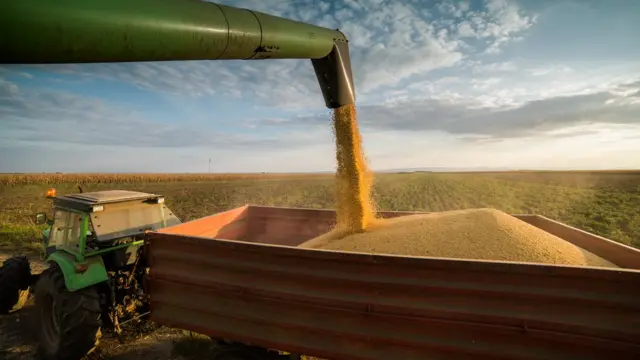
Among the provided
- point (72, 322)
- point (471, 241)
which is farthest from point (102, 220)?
point (471, 241)

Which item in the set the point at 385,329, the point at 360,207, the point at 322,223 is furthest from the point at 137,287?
the point at 385,329

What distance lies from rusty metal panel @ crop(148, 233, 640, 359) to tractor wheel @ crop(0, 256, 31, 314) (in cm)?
391

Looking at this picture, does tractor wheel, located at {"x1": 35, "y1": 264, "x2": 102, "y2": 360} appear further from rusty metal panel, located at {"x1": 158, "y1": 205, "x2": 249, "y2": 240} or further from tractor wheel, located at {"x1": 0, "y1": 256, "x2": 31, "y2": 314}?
tractor wheel, located at {"x1": 0, "y1": 256, "x2": 31, "y2": 314}

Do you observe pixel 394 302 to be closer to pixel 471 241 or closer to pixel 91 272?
pixel 471 241

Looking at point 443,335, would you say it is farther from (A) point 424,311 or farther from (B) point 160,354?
(B) point 160,354

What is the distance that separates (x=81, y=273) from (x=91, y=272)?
10 cm

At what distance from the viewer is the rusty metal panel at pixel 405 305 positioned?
6.92 feet

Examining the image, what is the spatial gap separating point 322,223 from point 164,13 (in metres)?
3.87

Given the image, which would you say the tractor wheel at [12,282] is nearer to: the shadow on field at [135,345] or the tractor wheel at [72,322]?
the shadow on field at [135,345]

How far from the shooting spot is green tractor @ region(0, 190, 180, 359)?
3766mm

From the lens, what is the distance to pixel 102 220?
444 cm

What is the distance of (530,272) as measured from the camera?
7.18 feet

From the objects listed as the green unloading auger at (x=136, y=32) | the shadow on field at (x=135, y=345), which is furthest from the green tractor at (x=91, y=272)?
the green unloading auger at (x=136, y=32)

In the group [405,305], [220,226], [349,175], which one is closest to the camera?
[405,305]
